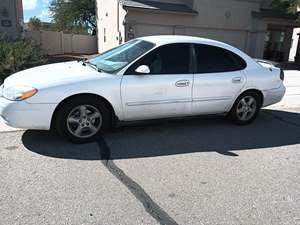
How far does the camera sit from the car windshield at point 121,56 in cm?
482

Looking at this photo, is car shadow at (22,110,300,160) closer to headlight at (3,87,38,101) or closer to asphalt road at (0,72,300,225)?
asphalt road at (0,72,300,225)

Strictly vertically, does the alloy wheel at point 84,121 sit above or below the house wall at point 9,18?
below

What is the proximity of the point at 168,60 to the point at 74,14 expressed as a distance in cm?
3819

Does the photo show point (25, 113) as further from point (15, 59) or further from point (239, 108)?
point (15, 59)

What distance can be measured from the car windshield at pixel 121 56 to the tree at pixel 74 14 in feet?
119

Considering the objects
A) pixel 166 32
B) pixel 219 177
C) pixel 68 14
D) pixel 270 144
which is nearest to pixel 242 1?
pixel 166 32

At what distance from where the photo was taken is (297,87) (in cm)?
1095

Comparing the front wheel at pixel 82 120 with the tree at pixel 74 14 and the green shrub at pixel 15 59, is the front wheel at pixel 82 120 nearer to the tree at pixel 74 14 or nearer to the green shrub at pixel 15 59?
the green shrub at pixel 15 59

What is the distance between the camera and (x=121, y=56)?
5168 millimetres

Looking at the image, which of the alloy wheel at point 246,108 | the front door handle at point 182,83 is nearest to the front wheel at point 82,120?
the front door handle at point 182,83

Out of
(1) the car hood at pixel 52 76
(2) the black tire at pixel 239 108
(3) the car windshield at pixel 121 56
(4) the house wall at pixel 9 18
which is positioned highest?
(4) the house wall at pixel 9 18

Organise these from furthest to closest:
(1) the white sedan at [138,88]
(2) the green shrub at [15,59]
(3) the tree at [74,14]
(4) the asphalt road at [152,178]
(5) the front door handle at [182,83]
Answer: (3) the tree at [74,14] < (2) the green shrub at [15,59] < (5) the front door handle at [182,83] < (1) the white sedan at [138,88] < (4) the asphalt road at [152,178]

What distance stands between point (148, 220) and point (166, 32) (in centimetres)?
1720

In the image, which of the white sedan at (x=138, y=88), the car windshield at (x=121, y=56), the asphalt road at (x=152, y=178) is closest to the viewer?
the asphalt road at (x=152, y=178)
